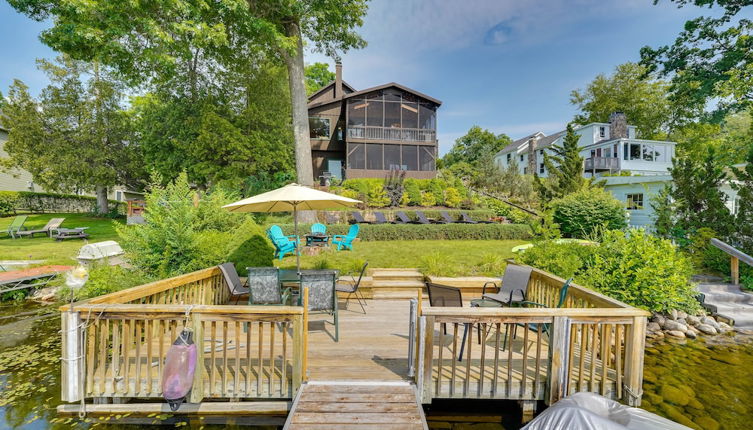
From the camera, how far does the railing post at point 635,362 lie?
3.35m

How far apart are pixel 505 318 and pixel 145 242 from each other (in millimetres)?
6087

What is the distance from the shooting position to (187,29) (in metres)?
10.4

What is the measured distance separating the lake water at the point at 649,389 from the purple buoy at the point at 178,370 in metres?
0.67

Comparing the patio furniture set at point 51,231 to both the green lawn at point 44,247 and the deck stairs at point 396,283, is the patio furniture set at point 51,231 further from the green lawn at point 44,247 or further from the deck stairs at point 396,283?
the deck stairs at point 396,283

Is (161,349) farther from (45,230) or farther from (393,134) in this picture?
(393,134)

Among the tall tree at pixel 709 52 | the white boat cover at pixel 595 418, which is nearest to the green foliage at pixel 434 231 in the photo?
the tall tree at pixel 709 52

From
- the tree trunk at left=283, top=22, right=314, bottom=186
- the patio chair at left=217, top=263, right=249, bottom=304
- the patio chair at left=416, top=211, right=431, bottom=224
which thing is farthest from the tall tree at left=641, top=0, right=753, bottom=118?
the patio chair at left=217, top=263, right=249, bottom=304

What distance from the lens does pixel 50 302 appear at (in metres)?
7.65

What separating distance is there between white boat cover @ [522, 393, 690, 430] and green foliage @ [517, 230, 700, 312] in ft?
11.4

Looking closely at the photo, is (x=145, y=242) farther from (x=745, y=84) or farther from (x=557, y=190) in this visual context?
(x=557, y=190)

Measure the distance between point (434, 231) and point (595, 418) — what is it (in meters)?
11.4

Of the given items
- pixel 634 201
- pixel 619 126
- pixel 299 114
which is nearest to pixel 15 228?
pixel 299 114

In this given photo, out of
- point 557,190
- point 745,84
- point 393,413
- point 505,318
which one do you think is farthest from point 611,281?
point 557,190

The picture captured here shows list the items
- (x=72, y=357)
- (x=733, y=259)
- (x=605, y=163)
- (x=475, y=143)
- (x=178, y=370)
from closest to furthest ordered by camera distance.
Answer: (x=178, y=370) → (x=72, y=357) → (x=733, y=259) → (x=605, y=163) → (x=475, y=143)
